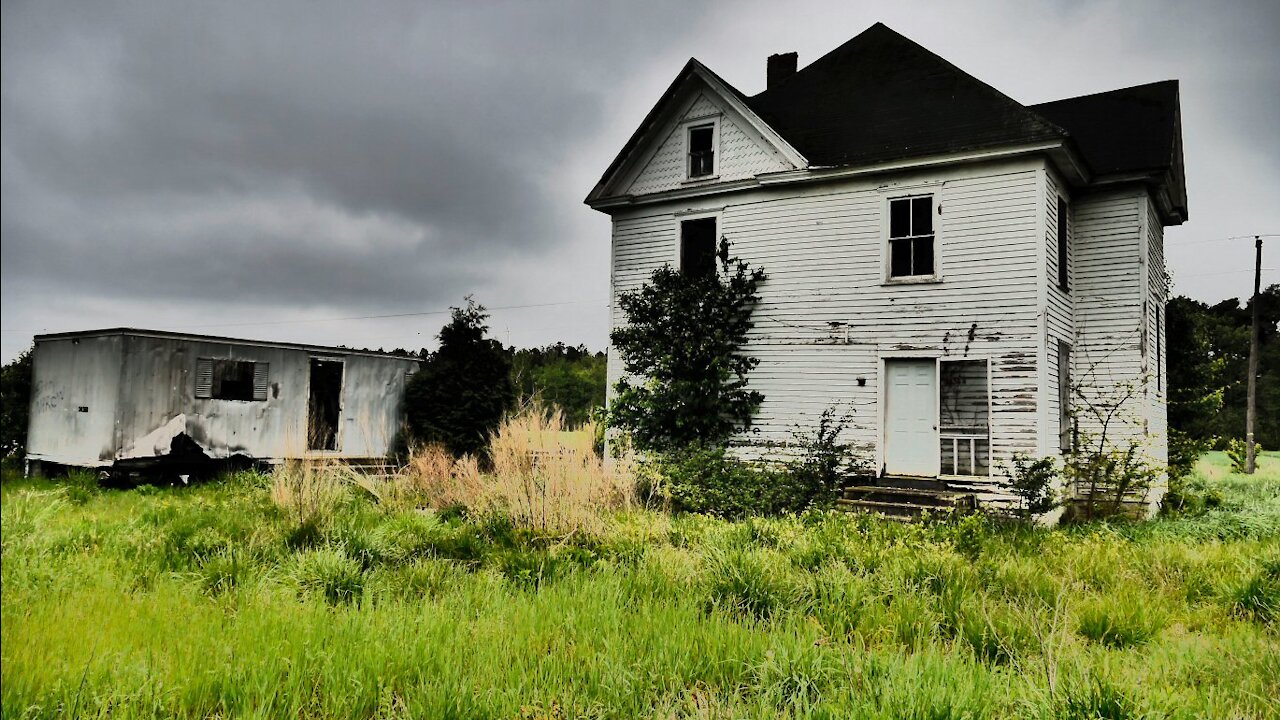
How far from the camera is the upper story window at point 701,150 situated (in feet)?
48.5

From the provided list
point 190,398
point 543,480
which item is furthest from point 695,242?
point 190,398

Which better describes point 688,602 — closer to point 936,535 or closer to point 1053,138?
point 936,535

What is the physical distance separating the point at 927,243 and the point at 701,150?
465 cm

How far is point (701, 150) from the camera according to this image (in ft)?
49.2

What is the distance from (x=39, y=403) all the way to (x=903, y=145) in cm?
1507

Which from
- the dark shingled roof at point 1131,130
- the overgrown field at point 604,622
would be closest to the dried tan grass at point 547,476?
the overgrown field at point 604,622

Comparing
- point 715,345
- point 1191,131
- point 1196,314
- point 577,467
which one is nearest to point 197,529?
point 577,467

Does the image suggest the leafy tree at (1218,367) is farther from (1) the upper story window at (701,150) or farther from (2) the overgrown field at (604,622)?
(2) the overgrown field at (604,622)

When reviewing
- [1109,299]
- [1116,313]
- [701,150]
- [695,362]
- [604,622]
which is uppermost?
[701,150]

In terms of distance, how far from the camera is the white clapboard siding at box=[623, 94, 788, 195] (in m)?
14.1

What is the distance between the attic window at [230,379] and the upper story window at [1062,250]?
1442 centimetres

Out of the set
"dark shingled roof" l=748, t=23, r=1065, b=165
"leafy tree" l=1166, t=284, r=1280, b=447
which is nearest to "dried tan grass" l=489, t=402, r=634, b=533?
"dark shingled roof" l=748, t=23, r=1065, b=165

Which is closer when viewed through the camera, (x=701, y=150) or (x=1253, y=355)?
(x=701, y=150)

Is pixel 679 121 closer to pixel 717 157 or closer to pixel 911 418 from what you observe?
pixel 717 157
